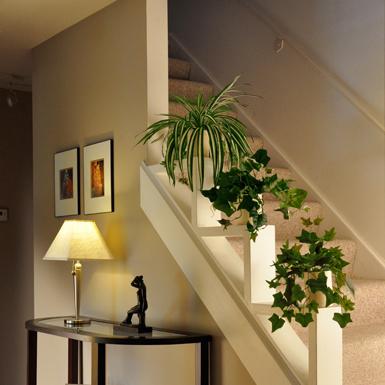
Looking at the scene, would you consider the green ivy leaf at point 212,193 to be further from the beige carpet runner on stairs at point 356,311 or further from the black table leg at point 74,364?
the black table leg at point 74,364

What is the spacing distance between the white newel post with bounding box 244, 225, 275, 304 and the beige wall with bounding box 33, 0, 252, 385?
0.34 meters

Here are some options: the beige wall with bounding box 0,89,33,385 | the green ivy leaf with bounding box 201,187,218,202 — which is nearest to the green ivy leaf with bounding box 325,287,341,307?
the green ivy leaf with bounding box 201,187,218,202

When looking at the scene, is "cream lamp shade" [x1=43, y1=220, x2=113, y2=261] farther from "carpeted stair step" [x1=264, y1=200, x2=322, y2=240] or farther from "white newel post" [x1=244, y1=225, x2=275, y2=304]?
"white newel post" [x1=244, y1=225, x2=275, y2=304]

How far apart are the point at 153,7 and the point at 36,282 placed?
2.00 m

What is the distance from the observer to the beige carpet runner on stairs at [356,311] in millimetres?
3117

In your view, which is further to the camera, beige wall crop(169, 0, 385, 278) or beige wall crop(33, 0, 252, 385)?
beige wall crop(169, 0, 385, 278)

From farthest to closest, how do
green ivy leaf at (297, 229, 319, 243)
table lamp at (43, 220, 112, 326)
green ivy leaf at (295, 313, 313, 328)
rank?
1. table lamp at (43, 220, 112, 326)
2. green ivy leaf at (297, 229, 319, 243)
3. green ivy leaf at (295, 313, 313, 328)

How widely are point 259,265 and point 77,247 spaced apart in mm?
1178

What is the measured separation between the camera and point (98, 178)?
3.96 meters

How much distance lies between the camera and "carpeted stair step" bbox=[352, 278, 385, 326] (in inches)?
142

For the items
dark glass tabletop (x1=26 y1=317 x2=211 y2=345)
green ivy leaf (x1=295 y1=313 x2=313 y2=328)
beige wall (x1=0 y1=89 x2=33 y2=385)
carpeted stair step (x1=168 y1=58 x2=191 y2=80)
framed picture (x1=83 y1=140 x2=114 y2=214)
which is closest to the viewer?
green ivy leaf (x1=295 y1=313 x2=313 y2=328)

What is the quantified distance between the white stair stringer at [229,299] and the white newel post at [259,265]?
0.06 metres

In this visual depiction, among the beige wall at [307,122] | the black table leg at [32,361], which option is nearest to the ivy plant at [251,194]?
the beige wall at [307,122]

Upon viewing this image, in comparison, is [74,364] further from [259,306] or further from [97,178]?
[259,306]
